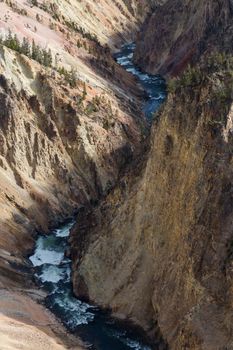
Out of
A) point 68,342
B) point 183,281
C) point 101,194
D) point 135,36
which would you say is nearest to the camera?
point 183,281

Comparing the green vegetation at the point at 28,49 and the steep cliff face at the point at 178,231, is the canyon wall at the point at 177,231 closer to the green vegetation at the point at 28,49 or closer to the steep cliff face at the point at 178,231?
the steep cliff face at the point at 178,231

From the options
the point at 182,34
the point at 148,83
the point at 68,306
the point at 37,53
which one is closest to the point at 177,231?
the point at 68,306

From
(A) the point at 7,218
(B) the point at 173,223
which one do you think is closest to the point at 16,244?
(A) the point at 7,218

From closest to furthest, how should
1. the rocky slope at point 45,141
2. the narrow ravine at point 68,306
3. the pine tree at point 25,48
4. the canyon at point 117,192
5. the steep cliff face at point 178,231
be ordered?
the steep cliff face at point 178,231, the canyon at point 117,192, the narrow ravine at point 68,306, the rocky slope at point 45,141, the pine tree at point 25,48

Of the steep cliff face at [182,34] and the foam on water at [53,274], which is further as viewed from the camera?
the steep cliff face at [182,34]

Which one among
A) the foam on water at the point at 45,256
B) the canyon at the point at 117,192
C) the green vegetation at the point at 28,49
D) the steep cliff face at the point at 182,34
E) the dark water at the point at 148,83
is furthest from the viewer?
the steep cliff face at the point at 182,34

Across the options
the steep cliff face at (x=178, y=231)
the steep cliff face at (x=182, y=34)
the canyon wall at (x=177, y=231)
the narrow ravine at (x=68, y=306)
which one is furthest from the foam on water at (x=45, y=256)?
the steep cliff face at (x=182, y=34)

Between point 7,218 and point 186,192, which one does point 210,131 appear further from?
point 7,218
